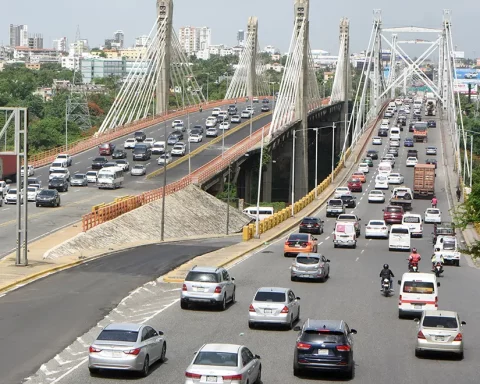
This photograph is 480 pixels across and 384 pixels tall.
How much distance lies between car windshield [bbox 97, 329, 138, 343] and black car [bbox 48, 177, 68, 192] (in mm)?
61822

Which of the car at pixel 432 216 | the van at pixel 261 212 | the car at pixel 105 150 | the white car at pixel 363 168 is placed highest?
the car at pixel 105 150

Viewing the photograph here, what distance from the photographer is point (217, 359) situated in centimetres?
2353

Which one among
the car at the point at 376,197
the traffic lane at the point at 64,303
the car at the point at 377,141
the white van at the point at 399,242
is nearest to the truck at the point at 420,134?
the car at the point at 377,141

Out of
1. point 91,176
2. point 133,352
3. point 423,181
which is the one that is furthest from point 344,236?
point 423,181

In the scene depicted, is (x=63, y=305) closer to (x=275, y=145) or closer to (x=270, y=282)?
(x=270, y=282)

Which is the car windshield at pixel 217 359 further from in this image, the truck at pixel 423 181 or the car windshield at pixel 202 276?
the truck at pixel 423 181

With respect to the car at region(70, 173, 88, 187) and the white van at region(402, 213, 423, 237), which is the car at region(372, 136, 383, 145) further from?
the white van at region(402, 213, 423, 237)

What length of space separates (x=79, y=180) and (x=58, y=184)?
17.7 ft

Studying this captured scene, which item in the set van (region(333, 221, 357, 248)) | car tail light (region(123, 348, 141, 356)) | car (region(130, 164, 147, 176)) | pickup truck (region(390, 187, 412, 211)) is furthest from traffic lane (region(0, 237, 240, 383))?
car (region(130, 164, 147, 176))

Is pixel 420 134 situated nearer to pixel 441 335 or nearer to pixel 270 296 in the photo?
pixel 270 296

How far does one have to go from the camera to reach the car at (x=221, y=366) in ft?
75.8

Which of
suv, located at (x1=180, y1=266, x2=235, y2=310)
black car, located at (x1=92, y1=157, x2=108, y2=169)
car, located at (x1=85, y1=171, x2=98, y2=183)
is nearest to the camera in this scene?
suv, located at (x1=180, y1=266, x2=235, y2=310)

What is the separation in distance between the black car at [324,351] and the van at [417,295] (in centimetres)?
961

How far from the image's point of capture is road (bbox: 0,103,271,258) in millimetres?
62919
